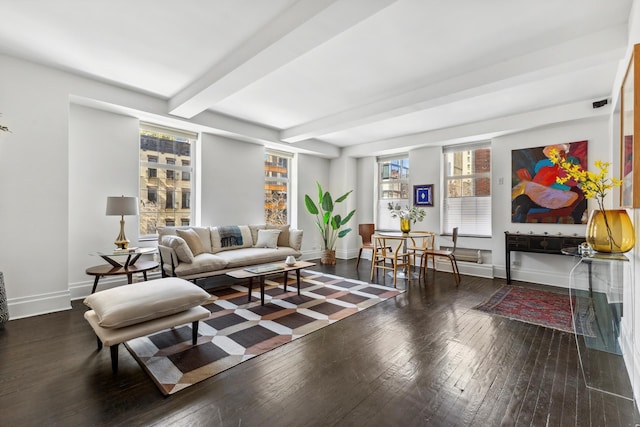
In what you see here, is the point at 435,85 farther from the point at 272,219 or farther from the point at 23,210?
the point at 23,210

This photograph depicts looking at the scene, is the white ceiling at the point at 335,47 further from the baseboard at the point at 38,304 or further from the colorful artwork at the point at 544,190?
the baseboard at the point at 38,304

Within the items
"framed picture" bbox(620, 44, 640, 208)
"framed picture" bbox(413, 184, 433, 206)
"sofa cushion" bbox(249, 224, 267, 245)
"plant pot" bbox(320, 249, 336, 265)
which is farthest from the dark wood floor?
"framed picture" bbox(413, 184, 433, 206)

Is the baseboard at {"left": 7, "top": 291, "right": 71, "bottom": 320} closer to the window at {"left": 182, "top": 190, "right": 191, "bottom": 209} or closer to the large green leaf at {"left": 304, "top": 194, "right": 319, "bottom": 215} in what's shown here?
the window at {"left": 182, "top": 190, "right": 191, "bottom": 209}

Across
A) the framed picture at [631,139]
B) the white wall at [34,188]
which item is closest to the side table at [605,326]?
the framed picture at [631,139]

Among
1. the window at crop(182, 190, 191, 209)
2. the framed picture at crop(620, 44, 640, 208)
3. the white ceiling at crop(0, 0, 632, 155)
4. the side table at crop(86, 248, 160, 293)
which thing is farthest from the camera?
the window at crop(182, 190, 191, 209)

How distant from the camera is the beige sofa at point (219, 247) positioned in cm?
374

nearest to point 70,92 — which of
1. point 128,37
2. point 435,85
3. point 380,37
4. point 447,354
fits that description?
point 128,37

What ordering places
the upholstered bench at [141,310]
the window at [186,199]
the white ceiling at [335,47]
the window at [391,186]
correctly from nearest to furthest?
the upholstered bench at [141,310] < the white ceiling at [335,47] < the window at [186,199] < the window at [391,186]

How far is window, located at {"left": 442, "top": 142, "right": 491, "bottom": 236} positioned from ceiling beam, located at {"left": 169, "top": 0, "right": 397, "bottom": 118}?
4.27 metres

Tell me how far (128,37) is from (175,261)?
2482mm

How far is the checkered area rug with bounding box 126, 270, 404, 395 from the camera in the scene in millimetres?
2133

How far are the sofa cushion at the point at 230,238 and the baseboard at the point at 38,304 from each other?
187 cm

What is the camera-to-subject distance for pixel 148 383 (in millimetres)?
1937

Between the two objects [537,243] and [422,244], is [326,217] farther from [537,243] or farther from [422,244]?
[537,243]
